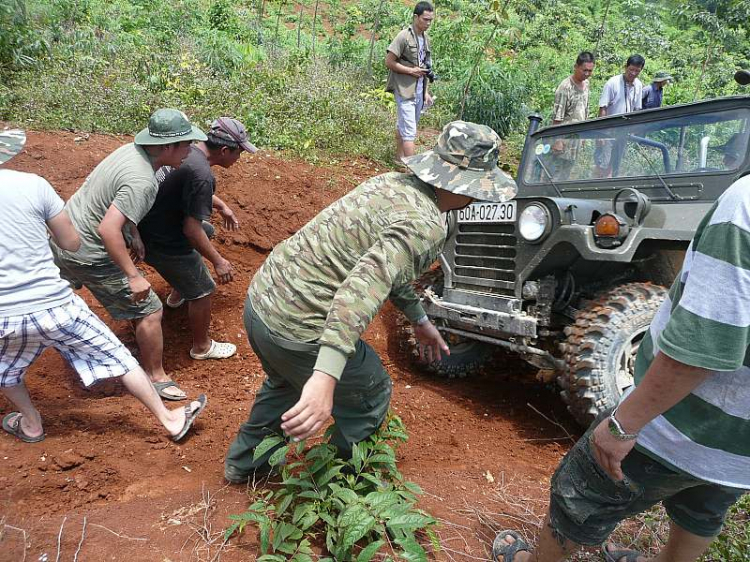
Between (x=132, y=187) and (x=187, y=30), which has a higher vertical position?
(x=187, y=30)

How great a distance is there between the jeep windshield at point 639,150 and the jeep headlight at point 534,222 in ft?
2.75

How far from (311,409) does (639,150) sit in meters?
3.39

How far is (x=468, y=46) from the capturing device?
1312cm

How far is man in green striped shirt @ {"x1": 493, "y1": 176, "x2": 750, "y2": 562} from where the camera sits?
1255 mm

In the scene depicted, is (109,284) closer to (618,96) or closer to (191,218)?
(191,218)

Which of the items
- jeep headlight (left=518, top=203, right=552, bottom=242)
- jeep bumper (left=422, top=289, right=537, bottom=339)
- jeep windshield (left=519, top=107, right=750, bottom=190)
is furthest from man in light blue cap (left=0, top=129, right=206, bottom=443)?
jeep windshield (left=519, top=107, right=750, bottom=190)

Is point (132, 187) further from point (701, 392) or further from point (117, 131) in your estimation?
point (117, 131)

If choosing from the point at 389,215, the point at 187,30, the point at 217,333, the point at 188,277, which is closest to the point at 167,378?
the point at 188,277

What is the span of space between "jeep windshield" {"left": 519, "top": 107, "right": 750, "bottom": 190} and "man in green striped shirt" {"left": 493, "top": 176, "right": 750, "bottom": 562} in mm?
2521

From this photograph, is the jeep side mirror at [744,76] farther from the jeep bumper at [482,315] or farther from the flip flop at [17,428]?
the flip flop at [17,428]

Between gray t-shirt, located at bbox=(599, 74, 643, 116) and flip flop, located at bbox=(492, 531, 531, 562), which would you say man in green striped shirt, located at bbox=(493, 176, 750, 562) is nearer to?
flip flop, located at bbox=(492, 531, 531, 562)

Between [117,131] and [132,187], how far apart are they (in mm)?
3827

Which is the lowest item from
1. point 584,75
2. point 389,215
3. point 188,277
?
point 188,277

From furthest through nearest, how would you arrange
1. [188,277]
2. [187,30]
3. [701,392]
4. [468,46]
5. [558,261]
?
[468,46] < [187,30] < [188,277] < [558,261] < [701,392]
